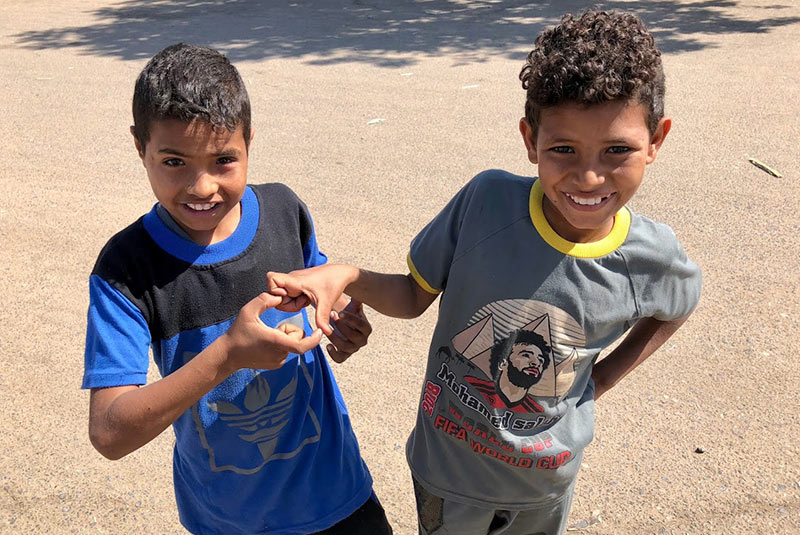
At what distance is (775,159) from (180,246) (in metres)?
5.12

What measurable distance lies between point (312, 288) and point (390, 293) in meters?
0.27

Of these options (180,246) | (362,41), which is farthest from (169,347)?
(362,41)

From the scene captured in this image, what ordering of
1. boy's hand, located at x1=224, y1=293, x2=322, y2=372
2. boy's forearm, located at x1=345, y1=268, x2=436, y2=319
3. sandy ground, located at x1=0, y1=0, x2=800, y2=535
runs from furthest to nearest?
sandy ground, located at x1=0, y1=0, x2=800, y2=535 → boy's forearm, located at x1=345, y1=268, x2=436, y2=319 → boy's hand, located at x1=224, y1=293, x2=322, y2=372

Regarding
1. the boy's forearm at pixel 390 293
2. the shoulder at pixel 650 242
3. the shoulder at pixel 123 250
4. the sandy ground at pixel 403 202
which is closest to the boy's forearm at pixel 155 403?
the shoulder at pixel 123 250

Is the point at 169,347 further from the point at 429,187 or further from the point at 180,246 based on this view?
the point at 429,187

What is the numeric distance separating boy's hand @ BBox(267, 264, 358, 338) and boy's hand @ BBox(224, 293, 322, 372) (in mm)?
99

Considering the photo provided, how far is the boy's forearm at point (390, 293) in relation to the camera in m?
2.06

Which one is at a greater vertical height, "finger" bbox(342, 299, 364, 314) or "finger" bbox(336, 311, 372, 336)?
"finger" bbox(342, 299, 364, 314)

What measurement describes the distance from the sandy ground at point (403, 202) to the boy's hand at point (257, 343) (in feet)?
5.29

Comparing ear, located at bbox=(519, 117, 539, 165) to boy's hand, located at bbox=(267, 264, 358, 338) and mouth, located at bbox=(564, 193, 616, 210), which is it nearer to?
mouth, located at bbox=(564, 193, 616, 210)

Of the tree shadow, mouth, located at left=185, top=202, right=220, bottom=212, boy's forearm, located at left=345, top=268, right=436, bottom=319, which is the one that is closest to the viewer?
mouth, located at left=185, top=202, right=220, bottom=212

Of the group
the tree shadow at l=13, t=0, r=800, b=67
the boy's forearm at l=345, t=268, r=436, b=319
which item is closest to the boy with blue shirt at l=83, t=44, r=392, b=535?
the boy's forearm at l=345, t=268, r=436, b=319

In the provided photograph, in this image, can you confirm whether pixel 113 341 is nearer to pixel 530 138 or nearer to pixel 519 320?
pixel 519 320

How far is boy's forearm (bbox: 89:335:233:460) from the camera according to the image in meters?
1.68
